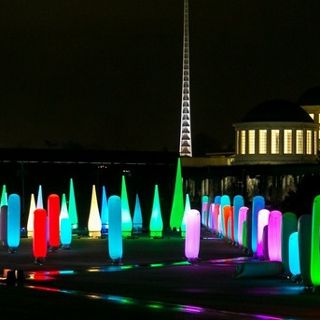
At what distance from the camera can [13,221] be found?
93.1 feet

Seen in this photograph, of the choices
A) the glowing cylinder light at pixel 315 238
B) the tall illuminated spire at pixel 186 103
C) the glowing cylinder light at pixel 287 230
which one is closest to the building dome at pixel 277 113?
the tall illuminated spire at pixel 186 103

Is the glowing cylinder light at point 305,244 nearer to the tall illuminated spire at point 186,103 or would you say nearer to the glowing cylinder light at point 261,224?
the glowing cylinder light at point 261,224

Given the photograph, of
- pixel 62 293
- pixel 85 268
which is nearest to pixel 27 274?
pixel 85 268

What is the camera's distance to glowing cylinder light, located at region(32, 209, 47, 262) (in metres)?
25.0

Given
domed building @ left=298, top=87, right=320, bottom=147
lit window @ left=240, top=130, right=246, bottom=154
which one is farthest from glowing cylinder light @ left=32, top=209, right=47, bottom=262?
domed building @ left=298, top=87, right=320, bottom=147

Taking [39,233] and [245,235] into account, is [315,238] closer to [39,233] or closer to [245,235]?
[39,233]

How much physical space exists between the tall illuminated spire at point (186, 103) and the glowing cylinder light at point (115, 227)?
103m

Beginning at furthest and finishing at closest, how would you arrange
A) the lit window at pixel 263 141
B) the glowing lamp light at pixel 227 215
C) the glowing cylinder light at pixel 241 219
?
the lit window at pixel 263 141 → the glowing lamp light at pixel 227 215 → the glowing cylinder light at pixel 241 219

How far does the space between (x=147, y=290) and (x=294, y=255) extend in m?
2.95

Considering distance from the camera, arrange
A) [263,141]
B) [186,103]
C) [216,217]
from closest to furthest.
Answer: [216,217] → [263,141] → [186,103]

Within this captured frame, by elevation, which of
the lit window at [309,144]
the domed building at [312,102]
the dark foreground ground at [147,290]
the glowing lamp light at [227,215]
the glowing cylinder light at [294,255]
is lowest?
the dark foreground ground at [147,290]

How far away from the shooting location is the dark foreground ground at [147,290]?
52.1ft

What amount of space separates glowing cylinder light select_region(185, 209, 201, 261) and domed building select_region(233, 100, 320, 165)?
77.2m

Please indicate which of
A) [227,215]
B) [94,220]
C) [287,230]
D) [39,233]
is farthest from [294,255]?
[94,220]
